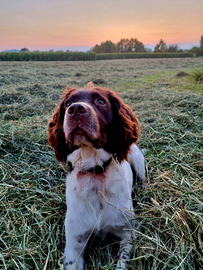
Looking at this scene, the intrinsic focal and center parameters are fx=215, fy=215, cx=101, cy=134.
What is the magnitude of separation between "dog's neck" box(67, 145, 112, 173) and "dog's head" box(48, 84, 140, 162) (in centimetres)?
6

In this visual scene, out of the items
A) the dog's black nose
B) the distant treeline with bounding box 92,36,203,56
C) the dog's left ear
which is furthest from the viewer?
the distant treeline with bounding box 92,36,203,56

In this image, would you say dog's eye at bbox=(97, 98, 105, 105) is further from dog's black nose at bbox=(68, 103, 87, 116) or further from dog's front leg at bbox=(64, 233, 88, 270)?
dog's front leg at bbox=(64, 233, 88, 270)

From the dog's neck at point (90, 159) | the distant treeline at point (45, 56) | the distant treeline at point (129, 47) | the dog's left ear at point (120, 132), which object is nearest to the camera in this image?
the dog's neck at point (90, 159)

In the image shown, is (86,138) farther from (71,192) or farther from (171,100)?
(171,100)

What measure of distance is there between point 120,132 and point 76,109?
570 mm

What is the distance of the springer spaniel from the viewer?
1.61 m

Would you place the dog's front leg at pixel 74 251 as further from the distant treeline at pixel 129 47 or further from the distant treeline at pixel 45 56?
the distant treeline at pixel 129 47

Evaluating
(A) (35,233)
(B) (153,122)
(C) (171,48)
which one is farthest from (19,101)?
(C) (171,48)

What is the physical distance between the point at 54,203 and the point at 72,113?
A: 1172 mm

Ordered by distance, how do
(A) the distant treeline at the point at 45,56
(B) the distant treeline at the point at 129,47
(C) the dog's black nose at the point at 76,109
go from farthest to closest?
(B) the distant treeline at the point at 129,47
(A) the distant treeline at the point at 45,56
(C) the dog's black nose at the point at 76,109

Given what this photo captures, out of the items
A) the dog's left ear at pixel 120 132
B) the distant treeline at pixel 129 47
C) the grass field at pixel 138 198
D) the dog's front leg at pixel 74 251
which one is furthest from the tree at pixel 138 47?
the dog's front leg at pixel 74 251

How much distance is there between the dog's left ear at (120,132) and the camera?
185 centimetres

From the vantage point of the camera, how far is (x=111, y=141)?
1.85m

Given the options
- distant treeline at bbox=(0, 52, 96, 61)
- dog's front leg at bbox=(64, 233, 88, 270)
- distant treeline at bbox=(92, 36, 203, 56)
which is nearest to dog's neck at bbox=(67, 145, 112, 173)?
dog's front leg at bbox=(64, 233, 88, 270)
